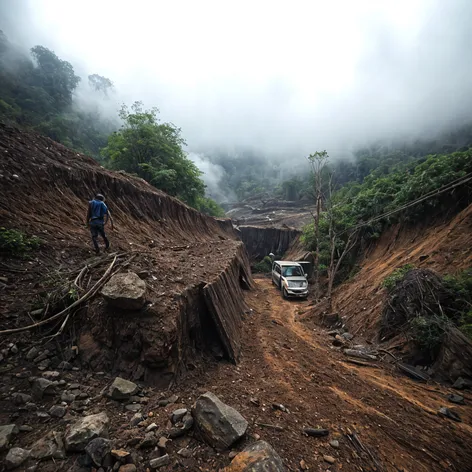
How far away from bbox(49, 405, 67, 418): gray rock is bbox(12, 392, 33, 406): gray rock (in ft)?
0.89

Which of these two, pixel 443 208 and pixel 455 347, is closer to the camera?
pixel 455 347

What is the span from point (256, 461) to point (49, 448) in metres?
1.85

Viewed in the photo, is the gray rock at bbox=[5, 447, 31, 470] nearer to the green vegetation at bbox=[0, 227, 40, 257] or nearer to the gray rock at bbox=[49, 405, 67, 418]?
the gray rock at bbox=[49, 405, 67, 418]

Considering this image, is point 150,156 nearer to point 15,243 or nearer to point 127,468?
point 15,243

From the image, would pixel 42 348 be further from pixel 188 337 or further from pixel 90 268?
pixel 188 337

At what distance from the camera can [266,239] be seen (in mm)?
34406

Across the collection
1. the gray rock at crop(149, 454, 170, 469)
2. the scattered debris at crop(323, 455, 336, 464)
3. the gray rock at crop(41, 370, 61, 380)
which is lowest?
the scattered debris at crop(323, 455, 336, 464)

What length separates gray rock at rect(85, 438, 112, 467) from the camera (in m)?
1.92

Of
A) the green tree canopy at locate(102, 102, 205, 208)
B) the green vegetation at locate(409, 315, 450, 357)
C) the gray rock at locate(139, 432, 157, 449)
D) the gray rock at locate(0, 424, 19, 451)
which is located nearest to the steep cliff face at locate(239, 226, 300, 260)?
the green tree canopy at locate(102, 102, 205, 208)

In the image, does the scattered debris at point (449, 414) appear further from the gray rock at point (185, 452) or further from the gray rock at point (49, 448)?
the gray rock at point (49, 448)

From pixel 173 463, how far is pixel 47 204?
299 inches

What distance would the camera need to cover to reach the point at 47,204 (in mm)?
6750

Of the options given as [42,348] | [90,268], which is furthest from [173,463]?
[90,268]

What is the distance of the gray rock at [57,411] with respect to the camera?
2.26 metres
